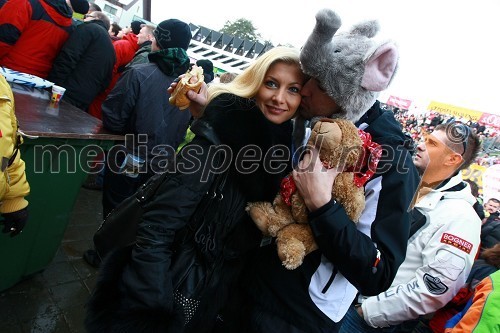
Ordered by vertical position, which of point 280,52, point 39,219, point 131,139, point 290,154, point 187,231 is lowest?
A: point 39,219

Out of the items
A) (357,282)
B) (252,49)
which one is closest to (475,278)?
(357,282)

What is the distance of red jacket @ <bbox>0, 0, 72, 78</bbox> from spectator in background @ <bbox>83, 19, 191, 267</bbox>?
1116mm

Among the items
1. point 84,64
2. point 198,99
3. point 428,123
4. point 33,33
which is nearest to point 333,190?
point 198,99

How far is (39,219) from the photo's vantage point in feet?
8.84

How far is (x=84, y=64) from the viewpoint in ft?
12.9

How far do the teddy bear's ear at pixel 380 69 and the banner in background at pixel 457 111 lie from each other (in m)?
18.6

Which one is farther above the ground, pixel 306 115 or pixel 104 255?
pixel 306 115

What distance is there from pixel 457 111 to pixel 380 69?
1889 centimetres

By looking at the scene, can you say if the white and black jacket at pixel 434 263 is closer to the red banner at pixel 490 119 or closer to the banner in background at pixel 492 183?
the banner in background at pixel 492 183

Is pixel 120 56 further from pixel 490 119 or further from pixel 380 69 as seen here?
pixel 490 119

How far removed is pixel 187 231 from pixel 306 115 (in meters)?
0.84

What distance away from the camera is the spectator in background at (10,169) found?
1.71 metres

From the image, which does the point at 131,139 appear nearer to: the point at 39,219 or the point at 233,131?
the point at 39,219

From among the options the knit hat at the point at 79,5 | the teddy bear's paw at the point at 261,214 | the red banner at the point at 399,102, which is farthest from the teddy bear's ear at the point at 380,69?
the red banner at the point at 399,102
